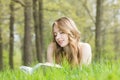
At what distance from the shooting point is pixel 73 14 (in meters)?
22.7

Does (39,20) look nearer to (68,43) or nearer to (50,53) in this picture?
(50,53)

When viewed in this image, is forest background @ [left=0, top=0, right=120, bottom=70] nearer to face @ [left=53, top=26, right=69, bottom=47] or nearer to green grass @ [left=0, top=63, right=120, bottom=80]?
face @ [left=53, top=26, right=69, bottom=47]

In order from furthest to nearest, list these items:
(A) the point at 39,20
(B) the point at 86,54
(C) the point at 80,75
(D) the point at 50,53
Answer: (A) the point at 39,20, (D) the point at 50,53, (B) the point at 86,54, (C) the point at 80,75

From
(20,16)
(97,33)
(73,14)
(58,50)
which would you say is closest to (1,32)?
(20,16)

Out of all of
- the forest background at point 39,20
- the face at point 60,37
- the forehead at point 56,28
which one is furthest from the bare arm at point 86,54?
the forest background at point 39,20

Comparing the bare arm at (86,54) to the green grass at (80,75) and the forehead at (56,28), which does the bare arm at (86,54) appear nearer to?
the forehead at (56,28)

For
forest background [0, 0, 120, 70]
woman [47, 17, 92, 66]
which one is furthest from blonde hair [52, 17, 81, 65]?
forest background [0, 0, 120, 70]

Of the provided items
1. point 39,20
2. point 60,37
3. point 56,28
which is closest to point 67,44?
point 60,37

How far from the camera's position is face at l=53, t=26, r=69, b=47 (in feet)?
15.8

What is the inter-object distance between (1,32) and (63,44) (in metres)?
19.4

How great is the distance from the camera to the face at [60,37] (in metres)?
4.82

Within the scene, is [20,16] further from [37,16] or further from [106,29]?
[106,29]

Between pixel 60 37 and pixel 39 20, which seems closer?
pixel 60 37

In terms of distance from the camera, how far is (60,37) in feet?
15.9
